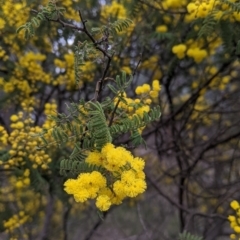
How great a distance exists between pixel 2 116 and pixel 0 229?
96 cm

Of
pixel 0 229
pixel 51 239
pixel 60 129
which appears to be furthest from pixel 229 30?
pixel 51 239

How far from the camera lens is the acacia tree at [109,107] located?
5.59ft

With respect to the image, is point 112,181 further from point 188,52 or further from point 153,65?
point 153,65

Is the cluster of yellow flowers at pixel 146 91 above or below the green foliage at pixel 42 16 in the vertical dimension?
below

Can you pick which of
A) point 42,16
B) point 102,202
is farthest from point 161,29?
point 102,202

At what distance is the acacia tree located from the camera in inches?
67.1

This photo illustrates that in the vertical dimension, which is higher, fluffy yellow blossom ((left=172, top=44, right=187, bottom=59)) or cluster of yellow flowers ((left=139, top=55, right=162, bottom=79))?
cluster of yellow flowers ((left=139, top=55, right=162, bottom=79))

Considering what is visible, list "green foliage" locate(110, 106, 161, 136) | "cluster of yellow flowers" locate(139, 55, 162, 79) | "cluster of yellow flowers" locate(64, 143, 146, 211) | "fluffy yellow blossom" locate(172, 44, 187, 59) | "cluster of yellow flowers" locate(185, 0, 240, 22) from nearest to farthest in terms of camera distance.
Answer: "cluster of yellow flowers" locate(64, 143, 146, 211)
"green foliage" locate(110, 106, 161, 136)
"cluster of yellow flowers" locate(185, 0, 240, 22)
"fluffy yellow blossom" locate(172, 44, 187, 59)
"cluster of yellow flowers" locate(139, 55, 162, 79)

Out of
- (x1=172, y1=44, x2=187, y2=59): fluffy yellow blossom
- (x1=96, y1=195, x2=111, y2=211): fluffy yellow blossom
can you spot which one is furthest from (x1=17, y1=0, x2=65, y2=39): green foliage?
(x1=172, y1=44, x2=187, y2=59): fluffy yellow blossom

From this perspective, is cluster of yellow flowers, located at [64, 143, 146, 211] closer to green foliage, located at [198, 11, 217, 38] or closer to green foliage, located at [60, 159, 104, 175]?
green foliage, located at [60, 159, 104, 175]

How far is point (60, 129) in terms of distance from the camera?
1788 mm

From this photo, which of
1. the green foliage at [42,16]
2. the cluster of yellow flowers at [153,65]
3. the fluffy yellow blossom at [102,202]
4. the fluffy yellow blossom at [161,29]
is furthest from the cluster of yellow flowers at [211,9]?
the cluster of yellow flowers at [153,65]

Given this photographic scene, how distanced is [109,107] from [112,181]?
346 millimetres

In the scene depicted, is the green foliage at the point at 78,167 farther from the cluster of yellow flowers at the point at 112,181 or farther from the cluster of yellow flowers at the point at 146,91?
the cluster of yellow flowers at the point at 146,91
